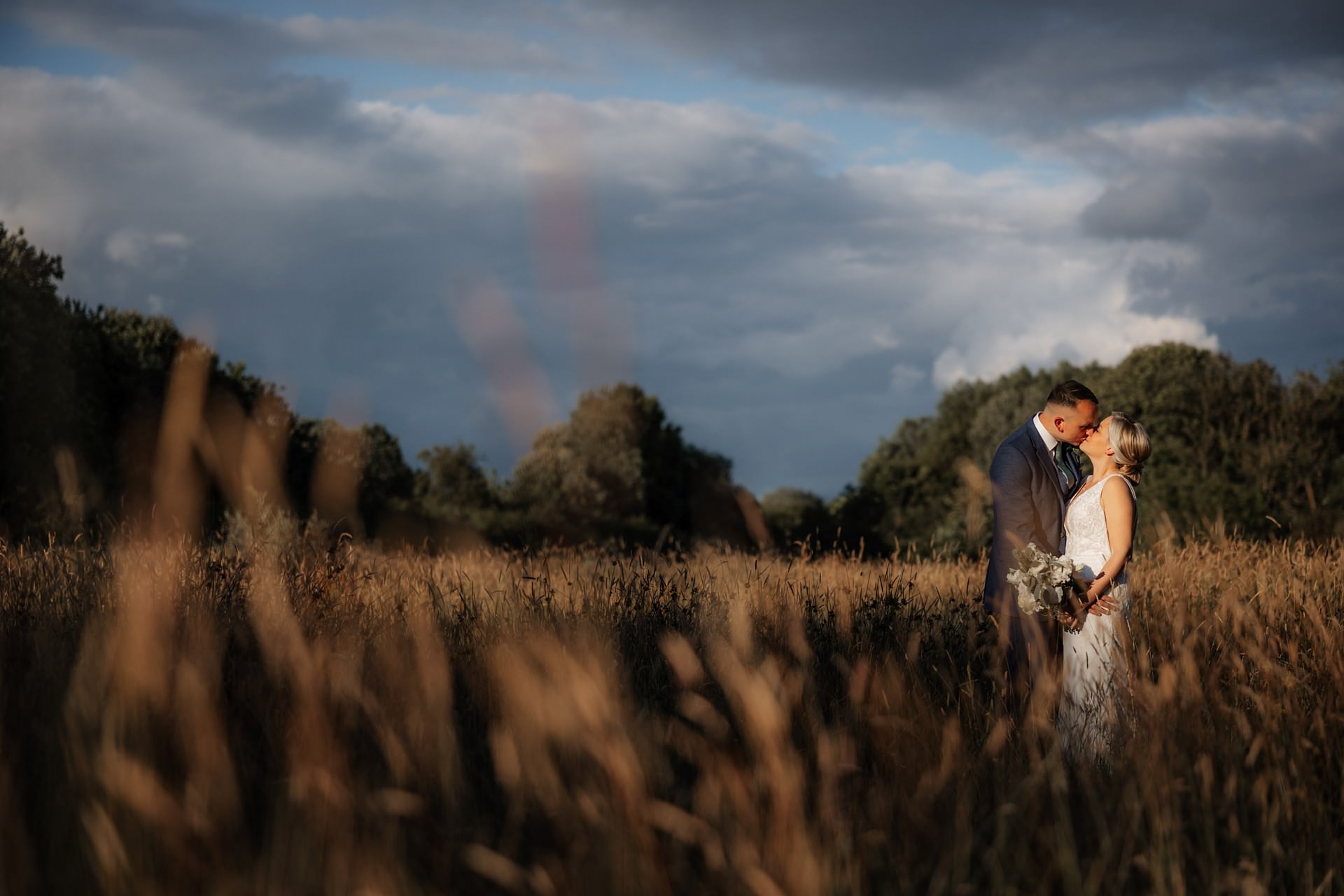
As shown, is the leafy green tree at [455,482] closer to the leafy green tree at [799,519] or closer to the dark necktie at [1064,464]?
the leafy green tree at [799,519]

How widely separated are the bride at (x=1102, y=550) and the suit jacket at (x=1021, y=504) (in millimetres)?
120

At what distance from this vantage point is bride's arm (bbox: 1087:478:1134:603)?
552 cm

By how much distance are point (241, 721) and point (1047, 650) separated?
4.36 m

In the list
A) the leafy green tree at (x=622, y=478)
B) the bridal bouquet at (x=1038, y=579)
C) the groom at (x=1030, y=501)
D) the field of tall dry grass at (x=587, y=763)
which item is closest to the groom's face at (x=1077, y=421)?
the groom at (x=1030, y=501)

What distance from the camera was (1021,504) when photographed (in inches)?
231

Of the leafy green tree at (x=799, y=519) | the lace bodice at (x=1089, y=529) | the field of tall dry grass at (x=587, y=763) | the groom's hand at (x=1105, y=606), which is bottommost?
the leafy green tree at (x=799, y=519)

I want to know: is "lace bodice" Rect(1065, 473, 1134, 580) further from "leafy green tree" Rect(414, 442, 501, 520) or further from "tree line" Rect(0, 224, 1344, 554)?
"leafy green tree" Rect(414, 442, 501, 520)

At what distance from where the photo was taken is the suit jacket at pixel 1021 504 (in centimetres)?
583

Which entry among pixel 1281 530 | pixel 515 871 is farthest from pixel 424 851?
pixel 1281 530

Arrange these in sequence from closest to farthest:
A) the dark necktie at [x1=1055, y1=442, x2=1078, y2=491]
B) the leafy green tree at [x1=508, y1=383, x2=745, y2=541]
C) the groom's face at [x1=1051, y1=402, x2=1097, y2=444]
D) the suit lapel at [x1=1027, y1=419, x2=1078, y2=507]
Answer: the groom's face at [x1=1051, y1=402, x2=1097, y2=444]
the suit lapel at [x1=1027, y1=419, x2=1078, y2=507]
the dark necktie at [x1=1055, y1=442, x2=1078, y2=491]
the leafy green tree at [x1=508, y1=383, x2=745, y2=541]

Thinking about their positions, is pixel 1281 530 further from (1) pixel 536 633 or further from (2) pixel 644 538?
(1) pixel 536 633

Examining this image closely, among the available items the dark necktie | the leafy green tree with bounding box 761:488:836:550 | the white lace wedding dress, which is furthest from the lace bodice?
the leafy green tree with bounding box 761:488:836:550

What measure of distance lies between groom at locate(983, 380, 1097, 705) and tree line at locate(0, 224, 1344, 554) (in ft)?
2.27

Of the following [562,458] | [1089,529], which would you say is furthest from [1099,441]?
[562,458]
